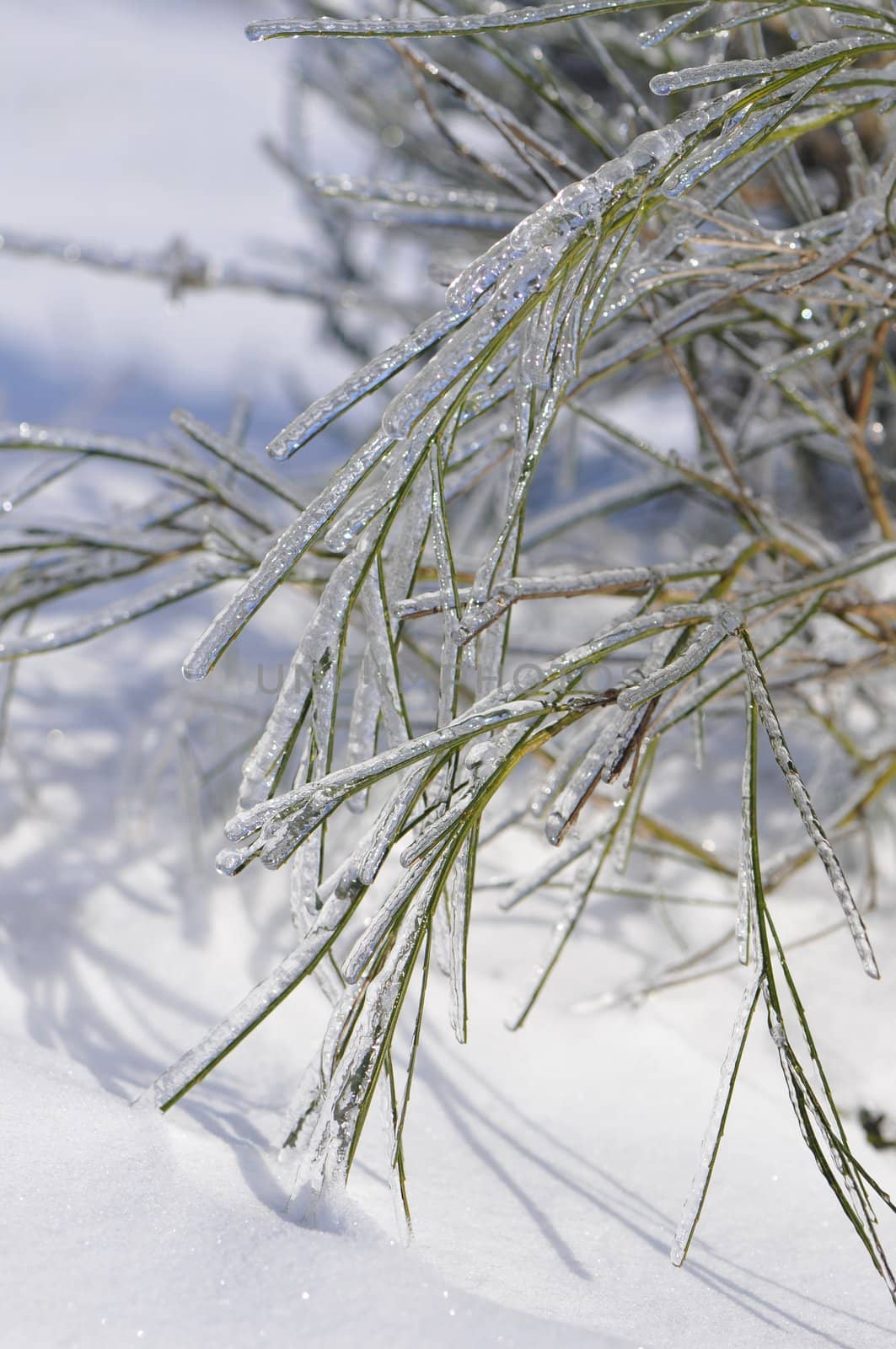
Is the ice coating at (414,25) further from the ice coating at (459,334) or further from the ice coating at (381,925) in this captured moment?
the ice coating at (381,925)

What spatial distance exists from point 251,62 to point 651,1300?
4557 millimetres

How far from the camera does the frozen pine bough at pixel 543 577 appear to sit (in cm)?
48

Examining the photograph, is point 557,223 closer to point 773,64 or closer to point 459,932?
point 773,64

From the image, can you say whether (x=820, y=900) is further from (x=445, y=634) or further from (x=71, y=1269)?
(x=71, y=1269)

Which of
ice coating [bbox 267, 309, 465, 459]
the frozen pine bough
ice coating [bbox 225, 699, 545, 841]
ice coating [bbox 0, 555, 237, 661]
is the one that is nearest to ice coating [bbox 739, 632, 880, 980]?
the frozen pine bough

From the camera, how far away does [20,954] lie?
85 centimetres

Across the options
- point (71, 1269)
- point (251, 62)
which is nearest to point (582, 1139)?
point (71, 1269)

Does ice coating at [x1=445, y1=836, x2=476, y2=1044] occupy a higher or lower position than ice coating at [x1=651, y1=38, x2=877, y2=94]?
lower

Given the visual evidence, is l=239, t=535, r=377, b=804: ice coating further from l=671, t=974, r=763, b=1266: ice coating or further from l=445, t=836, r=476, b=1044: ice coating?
l=671, t=974, r=763, b=1266: ice coating

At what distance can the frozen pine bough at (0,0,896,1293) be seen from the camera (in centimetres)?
48

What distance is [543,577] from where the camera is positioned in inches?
22.8

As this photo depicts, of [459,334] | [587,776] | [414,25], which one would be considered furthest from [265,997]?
[414,25]

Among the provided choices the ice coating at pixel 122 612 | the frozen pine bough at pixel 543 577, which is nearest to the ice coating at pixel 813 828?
the frozen pine bough at pixel 543 577

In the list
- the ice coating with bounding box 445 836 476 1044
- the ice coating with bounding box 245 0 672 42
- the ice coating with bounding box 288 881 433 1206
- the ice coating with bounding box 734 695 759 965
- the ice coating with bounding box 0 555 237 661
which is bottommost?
the ice coating with bounding box 288 881 433 1206
